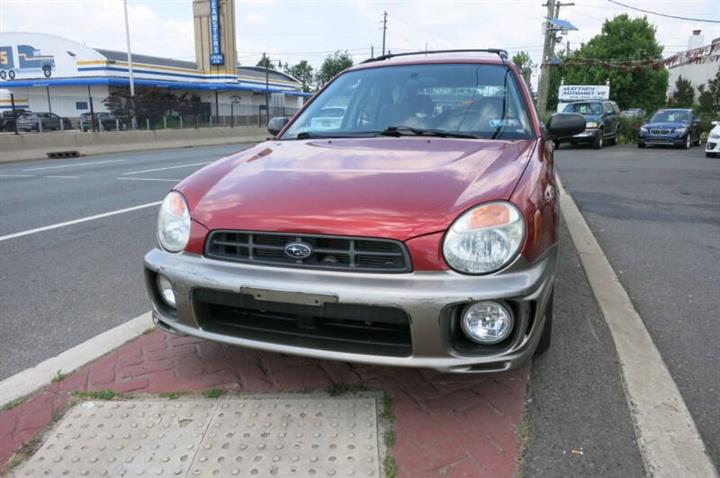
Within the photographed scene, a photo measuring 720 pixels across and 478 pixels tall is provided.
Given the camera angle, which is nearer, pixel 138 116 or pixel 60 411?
pixel 60 411

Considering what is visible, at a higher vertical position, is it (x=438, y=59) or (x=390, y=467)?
(x=438, y=59)

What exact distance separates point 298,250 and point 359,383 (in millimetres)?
843

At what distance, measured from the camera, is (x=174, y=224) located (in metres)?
2.60

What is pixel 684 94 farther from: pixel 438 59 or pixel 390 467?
pixel 390 467

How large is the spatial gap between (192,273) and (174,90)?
44.7 meters

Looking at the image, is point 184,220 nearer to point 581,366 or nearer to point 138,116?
point 581,366

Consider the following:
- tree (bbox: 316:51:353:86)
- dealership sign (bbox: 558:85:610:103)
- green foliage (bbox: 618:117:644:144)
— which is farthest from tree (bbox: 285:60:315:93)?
green foliage (bbox: 618:117:644:144)

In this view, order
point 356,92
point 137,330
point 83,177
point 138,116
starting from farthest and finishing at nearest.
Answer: point 138,116, point 83,177, point 356,92, point 137,330

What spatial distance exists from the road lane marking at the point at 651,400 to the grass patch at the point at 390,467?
0.98 metres

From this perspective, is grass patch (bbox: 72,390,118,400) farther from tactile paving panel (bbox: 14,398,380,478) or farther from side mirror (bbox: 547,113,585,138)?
side mirror (bbox: 547,113,585,138)

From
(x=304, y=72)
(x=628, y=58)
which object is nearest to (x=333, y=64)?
(x=304, y=72)

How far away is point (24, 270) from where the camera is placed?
4609 millimetres

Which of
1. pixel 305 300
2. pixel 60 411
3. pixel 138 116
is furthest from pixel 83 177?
pixel 138 116

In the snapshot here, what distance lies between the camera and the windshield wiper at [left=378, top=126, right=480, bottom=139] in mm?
3221
